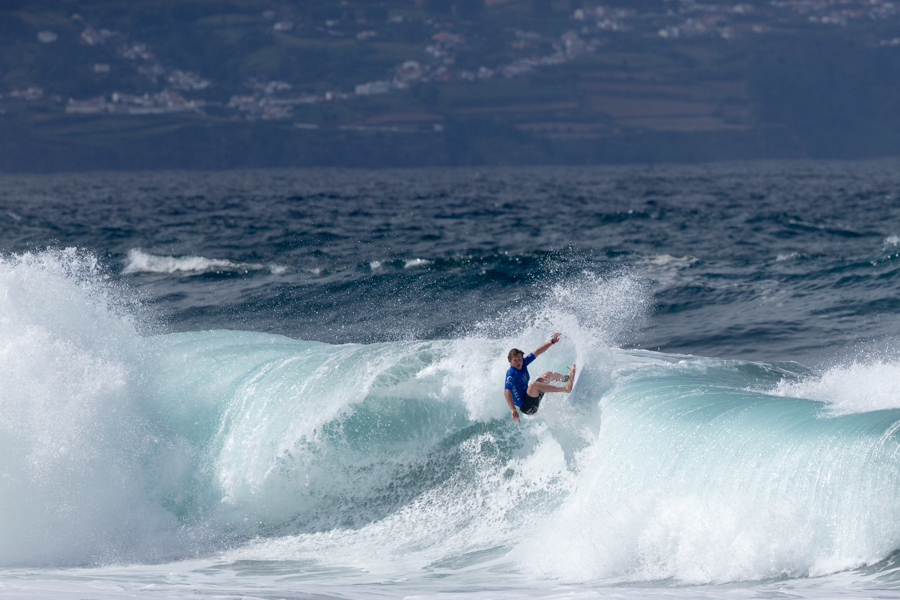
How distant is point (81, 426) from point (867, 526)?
988cm

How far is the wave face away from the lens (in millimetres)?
9516

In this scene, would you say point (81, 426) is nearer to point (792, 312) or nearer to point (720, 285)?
point (792, 312)

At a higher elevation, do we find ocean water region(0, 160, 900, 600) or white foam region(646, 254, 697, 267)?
white foam region(646, 254, 697, 267)

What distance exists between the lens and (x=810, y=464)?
32.0 feet

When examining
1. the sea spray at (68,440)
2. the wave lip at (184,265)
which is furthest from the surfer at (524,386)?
the wave lip at (184,265)

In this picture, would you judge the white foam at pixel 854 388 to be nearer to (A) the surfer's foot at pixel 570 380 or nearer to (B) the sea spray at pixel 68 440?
(A) the surfer's foot at pixel 570 380

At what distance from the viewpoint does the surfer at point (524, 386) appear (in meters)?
11.3

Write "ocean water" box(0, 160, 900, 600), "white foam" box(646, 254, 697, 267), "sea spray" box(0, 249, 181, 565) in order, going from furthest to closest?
"white foam" box(646, 254, 697, 267), "sea spray" box(0, 249, 181, 565), "ocean water" box(0, 160, 900, 600)

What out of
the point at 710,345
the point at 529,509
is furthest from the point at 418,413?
the point at 710,345

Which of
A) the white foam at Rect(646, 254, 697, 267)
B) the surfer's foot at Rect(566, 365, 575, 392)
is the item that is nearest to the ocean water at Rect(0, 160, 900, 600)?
the surfer's foot at Rect(566, 365, 575, 392)

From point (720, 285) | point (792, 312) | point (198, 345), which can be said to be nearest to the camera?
point (198, 345)

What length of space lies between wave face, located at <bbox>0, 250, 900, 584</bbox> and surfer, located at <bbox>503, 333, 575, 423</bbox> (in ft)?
1.50

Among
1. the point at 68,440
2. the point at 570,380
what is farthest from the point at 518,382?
the point at 68,440

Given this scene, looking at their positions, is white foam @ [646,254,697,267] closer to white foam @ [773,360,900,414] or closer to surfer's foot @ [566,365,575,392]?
white foam @ [773,360,900,414]
